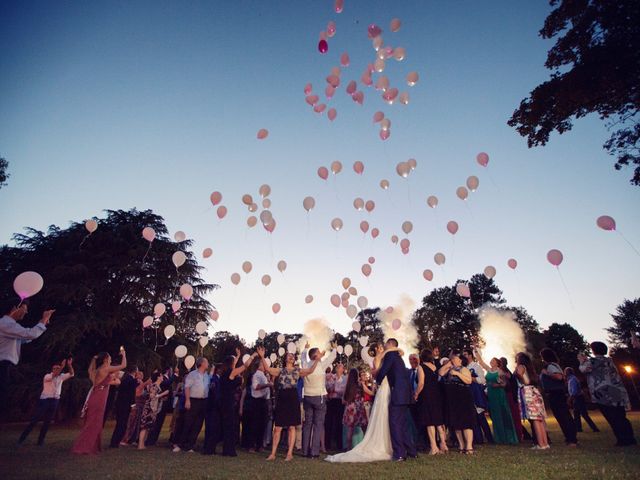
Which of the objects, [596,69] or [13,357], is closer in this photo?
[13,357]

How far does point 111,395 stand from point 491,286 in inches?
1754

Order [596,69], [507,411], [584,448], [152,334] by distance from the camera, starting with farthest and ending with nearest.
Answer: [152,334]
[596,69]
[507,411]
[584,448]

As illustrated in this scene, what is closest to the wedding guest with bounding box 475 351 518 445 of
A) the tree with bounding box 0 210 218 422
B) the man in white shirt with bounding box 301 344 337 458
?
the man in white shirt with bounding box 301 344 337 458

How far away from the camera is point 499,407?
7.80 m

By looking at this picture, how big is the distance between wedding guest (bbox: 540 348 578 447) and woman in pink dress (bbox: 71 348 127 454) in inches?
304

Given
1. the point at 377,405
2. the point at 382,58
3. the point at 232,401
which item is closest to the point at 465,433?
the point at 377,405

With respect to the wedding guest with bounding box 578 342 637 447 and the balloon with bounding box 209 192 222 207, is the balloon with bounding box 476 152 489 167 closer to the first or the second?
the wedding guest with bounding box 578 342 637 447

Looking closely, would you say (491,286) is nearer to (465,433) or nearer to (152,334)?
(152,334)

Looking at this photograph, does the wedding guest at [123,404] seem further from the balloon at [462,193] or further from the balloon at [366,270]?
the balloon at [462,193]

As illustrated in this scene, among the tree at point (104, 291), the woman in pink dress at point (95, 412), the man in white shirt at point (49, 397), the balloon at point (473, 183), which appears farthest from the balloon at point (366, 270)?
the tree at point (104, 291)

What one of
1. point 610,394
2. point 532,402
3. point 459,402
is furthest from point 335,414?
point 610,394

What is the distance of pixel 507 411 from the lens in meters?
7.73

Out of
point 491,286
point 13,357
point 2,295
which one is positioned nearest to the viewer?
point 13,357

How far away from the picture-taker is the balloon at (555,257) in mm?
8281
